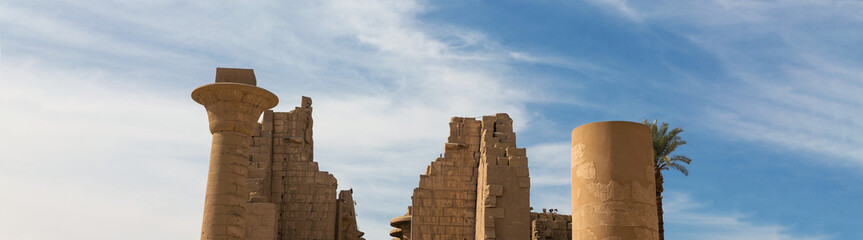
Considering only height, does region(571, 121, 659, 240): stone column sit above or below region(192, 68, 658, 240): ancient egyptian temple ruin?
below

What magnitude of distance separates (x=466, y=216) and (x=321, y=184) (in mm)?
4775

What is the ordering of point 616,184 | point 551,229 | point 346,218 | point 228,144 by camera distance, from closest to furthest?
1. point 616,184
2. point 228,144
3. point 346,218
4. point 551,229

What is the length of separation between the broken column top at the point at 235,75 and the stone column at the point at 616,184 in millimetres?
10254

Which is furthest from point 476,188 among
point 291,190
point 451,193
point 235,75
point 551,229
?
point 235,75

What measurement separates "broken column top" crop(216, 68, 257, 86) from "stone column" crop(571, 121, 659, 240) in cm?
1025

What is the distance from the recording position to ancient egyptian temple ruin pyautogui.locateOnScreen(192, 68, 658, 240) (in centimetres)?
1886

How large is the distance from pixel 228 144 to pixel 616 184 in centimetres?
1072

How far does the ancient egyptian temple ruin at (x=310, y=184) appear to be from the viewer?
18859mm

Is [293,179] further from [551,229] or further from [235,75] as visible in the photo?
[551,229]

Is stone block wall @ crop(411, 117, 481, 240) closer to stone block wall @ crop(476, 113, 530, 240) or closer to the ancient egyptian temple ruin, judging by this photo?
the ancient egyptian temple ruin

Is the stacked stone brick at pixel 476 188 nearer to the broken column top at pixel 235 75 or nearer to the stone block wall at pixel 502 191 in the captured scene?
the stone block wall at pixel 502 191

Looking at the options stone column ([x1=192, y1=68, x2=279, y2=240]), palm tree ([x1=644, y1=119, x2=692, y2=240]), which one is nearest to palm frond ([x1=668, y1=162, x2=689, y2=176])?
palm tree ([x1=644, y1=119, x2=692, y2=240])

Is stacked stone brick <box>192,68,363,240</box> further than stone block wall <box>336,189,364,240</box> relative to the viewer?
No

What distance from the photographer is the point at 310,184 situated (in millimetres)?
26719
